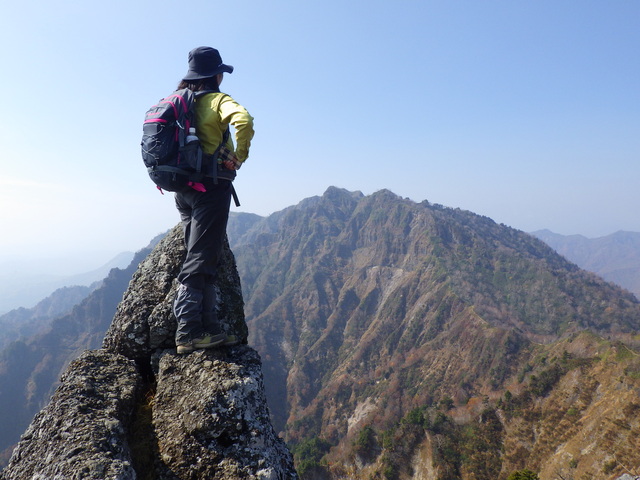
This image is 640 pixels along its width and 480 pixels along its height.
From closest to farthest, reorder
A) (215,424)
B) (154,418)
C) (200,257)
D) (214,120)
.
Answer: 1. (215,424)
2. (154,418)
3. (214,120)
4. (200,257)

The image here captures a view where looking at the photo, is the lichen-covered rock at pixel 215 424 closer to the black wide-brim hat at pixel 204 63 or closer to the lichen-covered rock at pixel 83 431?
the lichen-covered rock at pixel 83 431

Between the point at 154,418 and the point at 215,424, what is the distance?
101cm

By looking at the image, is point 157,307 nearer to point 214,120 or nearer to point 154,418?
point 154,418

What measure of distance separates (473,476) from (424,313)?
333 feet

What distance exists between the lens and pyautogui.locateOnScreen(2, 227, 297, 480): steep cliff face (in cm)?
361

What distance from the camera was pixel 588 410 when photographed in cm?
4753

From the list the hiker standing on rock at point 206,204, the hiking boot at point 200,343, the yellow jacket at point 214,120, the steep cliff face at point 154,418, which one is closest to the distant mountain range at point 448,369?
the steep cliff face at point 154,418

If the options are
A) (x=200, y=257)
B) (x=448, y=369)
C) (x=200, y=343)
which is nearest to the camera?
(x=200, y=343)

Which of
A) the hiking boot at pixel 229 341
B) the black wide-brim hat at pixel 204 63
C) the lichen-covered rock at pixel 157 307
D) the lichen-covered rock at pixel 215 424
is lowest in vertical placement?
the lichen-covered rock at pixel 215 424

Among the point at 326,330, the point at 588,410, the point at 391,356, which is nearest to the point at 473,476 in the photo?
the point at 588,410

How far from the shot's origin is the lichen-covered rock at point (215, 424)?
372 centimetres

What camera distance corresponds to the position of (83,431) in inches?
145

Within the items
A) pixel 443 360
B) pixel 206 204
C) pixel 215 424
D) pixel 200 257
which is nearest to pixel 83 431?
pixel 215 424

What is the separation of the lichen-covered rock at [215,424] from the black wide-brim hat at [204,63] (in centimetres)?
390
